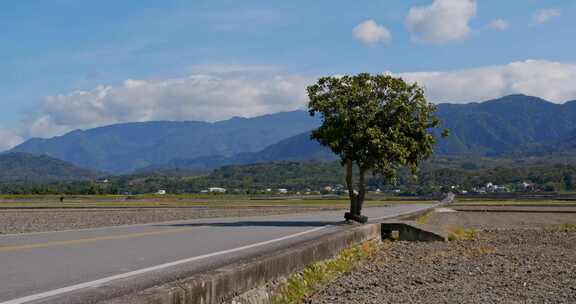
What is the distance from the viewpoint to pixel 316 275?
1558 cm

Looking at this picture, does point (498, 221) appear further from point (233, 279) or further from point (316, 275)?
point (233, 279)

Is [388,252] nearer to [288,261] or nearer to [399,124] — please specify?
[399,124]

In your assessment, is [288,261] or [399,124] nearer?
[288,261]

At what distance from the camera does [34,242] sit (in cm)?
1725

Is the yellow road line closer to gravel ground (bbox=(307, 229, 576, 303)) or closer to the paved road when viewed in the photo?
the paved road

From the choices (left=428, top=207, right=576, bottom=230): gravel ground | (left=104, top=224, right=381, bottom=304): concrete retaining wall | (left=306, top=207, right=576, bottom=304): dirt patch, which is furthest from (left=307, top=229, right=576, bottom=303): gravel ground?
(left=428, top=207, right=576, bottom=230): gravel ground

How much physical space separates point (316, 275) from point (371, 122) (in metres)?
18.0

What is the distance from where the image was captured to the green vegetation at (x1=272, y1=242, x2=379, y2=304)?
42.7 ft

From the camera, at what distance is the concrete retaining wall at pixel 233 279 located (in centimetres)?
795

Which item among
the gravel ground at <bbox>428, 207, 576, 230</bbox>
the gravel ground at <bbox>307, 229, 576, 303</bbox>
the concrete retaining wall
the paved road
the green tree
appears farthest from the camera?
the gravel ground at <bbox>428, 207, 576, 230</bbox>

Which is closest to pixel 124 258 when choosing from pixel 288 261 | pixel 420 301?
pixel 288 261

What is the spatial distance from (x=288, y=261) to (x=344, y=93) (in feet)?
68.0

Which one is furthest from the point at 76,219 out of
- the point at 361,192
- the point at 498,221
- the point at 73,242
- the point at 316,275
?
the point at 316,275

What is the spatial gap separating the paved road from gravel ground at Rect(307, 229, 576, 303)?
237 cm
